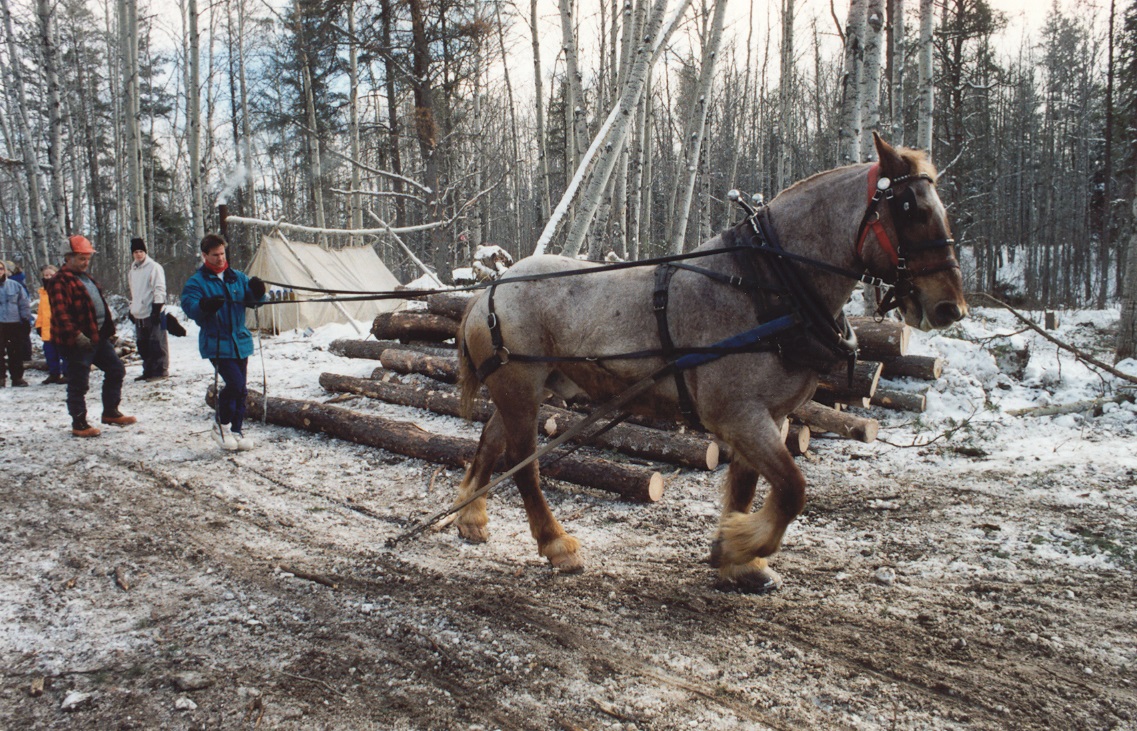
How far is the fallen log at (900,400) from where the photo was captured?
665 centimetres

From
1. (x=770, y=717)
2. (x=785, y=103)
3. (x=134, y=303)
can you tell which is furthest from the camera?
(x=785, y=103)

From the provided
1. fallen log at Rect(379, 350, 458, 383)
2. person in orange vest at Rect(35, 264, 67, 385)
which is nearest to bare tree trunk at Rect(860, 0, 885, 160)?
fallen log at Rect(379, 350, 458, 383)

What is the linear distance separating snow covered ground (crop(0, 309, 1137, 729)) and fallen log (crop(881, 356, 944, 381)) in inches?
44.8

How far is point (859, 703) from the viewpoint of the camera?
235 centimetres

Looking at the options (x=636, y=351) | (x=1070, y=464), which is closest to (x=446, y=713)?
(x=636, y=351)

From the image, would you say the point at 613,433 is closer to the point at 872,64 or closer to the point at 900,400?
the point at 900,400

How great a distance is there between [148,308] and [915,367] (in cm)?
1033

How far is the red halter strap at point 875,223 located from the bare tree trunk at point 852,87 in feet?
18.5

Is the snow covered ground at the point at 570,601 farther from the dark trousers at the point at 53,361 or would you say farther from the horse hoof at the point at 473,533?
the dark trousers at the point at 53,361

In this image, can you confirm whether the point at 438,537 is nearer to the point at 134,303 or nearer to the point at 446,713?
the point at 446,713

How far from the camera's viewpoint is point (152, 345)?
9797mm

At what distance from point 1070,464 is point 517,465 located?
4538mm

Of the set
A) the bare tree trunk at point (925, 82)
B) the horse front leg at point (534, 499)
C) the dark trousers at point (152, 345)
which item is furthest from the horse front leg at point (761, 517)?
the bare tree trunk at point (925, 82)

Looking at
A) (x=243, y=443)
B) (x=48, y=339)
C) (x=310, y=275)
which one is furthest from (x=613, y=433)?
(x=310, y=275)
